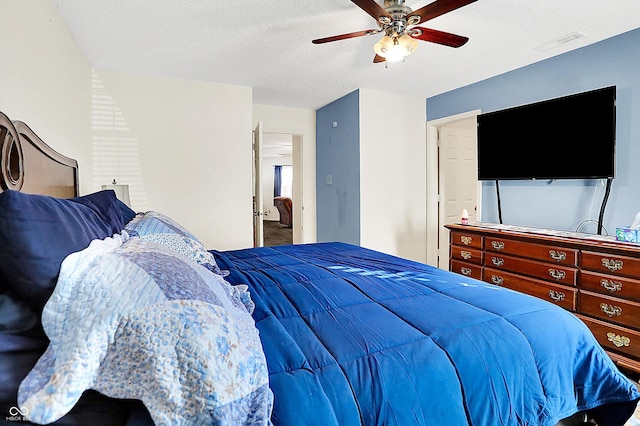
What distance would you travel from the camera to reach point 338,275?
1.77m

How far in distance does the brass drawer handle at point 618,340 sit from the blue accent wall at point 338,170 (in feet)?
8.35

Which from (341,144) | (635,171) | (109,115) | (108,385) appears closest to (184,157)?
(109,115)

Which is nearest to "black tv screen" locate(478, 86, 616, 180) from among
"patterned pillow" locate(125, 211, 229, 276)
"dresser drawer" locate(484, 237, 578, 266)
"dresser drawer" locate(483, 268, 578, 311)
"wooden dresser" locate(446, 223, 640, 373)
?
"wooden dresser" locate(446, 223, 640, 373)

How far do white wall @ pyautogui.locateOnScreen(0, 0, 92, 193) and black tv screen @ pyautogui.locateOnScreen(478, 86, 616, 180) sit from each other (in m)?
3.84

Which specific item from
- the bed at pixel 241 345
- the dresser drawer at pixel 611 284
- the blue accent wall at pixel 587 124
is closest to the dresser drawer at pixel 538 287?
the dresser drawer at pixel 611 284

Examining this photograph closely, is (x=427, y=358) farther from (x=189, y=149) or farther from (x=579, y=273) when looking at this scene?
(x=189, y=149)

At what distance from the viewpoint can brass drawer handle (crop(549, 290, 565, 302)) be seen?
2590mm

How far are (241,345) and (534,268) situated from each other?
2824 mm

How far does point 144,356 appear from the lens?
671 mm

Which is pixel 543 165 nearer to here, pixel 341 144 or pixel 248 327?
pixel 341 144

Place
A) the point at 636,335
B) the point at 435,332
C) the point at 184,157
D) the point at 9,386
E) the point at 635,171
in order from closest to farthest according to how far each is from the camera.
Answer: the point at 9,386 → the point at 435,332 → the point at 636,335 → the point at 635,171 → the point at 184,157

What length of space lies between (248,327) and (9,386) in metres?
0.49

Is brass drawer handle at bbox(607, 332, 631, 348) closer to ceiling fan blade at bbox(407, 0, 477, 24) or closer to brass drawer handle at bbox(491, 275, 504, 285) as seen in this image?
brass drawer handle at bbox(491, 275, 504, 285)

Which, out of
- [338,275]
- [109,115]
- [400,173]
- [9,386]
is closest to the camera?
[9,386]
